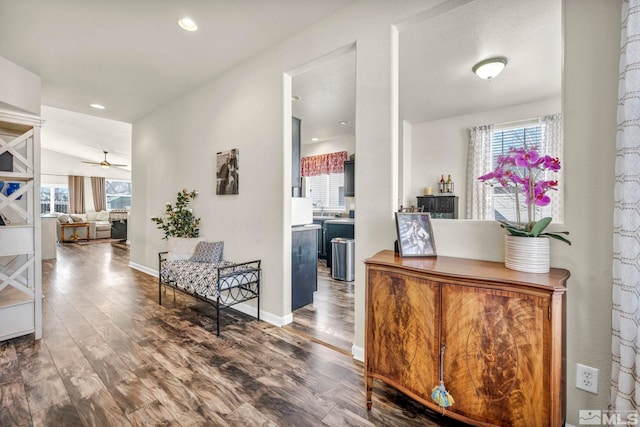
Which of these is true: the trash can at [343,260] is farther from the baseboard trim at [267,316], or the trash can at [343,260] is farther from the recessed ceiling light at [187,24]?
the recessed ceiling light at [187,24]

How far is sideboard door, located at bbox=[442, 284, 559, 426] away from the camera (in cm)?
109

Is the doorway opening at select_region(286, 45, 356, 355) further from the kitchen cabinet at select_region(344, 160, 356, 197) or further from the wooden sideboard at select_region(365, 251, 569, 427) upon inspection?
the wooden sideboard at select_region(365, 251, 569, 427)

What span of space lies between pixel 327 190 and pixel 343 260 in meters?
2.52

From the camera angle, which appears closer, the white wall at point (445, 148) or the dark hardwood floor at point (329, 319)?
the dark hardwood floor at point (329, 319)

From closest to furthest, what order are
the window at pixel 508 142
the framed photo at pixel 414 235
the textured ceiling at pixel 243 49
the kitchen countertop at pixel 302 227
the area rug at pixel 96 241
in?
the framed photo at pixel 414 235 → the textured ceiling at pixel 243 49 → the kitchen countertop at pixel 302 227 → the window at pixel 508 142 → the area rug at pixel 96 241

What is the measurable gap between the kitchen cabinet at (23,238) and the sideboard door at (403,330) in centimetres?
284

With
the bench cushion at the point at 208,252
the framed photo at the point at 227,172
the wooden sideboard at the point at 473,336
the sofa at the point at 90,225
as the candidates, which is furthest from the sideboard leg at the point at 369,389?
the sofa at the point at 90,225

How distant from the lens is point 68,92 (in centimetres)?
380

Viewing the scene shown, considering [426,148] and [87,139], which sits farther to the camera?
[87,139]

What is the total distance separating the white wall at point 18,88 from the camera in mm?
A: 2832

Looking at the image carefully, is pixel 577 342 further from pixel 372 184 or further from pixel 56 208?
pixel 56 208

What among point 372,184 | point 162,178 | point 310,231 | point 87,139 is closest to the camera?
point 372,184

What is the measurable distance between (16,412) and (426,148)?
16.5ft

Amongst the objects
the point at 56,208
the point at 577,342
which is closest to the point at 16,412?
the point at 577,342
